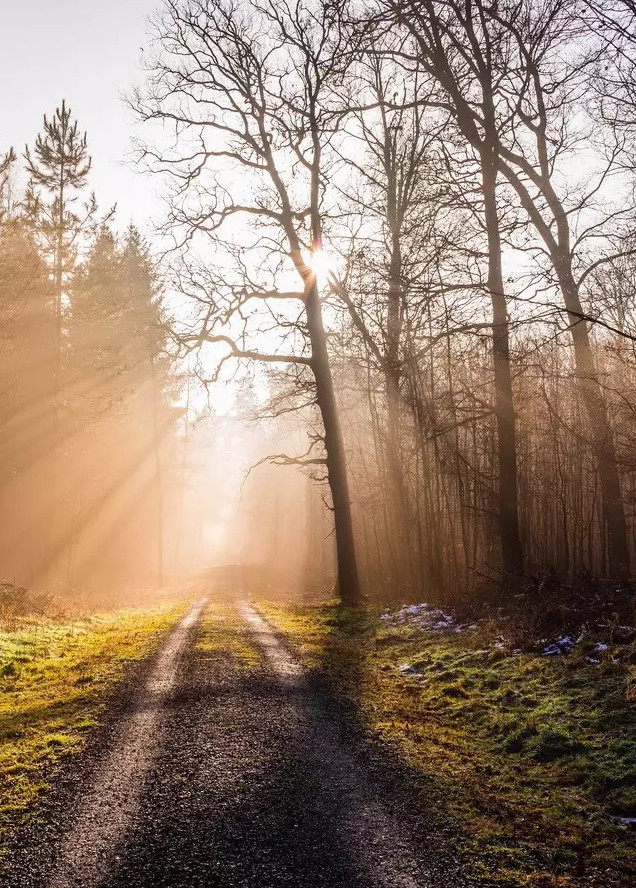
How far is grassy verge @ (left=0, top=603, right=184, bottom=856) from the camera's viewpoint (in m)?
4.88

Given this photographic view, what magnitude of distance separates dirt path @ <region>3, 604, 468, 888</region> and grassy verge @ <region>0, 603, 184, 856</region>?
512 millimetres

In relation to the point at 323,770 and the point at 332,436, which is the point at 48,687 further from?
the point at 332,436

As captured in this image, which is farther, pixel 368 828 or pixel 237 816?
pixel 237 816

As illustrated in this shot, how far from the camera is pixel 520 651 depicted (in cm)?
827

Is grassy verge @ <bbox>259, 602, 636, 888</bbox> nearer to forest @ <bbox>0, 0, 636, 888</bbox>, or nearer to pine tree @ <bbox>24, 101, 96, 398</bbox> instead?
forest @ <bbox>0, 0, 636, 888</bbox>

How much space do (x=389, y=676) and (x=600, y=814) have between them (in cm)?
435

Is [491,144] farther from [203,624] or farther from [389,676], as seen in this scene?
[203,624]

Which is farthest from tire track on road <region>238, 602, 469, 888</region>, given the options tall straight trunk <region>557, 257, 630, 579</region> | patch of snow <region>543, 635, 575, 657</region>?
tall straight trunk <region>557, 257, 630, 579</region>

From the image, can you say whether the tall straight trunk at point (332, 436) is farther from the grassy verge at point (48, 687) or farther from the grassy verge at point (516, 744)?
the grassy verge at point (516, 744)

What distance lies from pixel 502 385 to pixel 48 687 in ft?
33.8

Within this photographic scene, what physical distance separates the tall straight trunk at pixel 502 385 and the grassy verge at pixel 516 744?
12.5 ft

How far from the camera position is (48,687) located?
26.3 feet

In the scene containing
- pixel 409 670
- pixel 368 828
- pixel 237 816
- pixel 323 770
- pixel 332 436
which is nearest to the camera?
pixel 368 828

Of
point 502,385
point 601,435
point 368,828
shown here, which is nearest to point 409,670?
point 368,828
